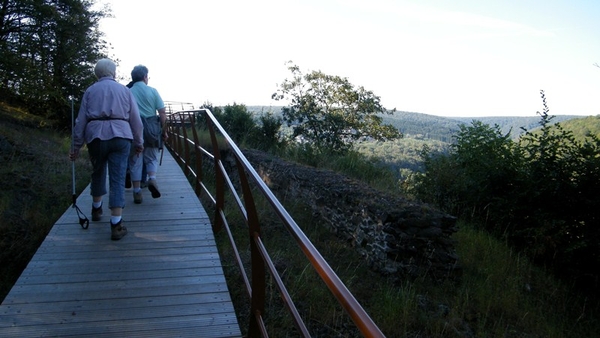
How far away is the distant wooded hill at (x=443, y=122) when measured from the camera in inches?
410

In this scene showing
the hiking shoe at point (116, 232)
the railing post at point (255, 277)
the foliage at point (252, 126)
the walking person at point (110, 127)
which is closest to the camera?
the railing post at point (255, 277)

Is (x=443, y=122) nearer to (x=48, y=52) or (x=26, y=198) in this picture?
(x=48, y=52)

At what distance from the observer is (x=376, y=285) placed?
5598 mm

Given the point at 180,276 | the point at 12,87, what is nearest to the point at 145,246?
the point at 180,276

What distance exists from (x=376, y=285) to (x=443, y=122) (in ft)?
268

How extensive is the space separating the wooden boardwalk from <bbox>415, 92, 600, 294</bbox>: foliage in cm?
540

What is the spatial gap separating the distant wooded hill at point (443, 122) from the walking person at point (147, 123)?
6.32m

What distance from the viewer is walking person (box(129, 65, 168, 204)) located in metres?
5.81

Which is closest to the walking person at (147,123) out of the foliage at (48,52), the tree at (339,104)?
the foliage at (48,52)

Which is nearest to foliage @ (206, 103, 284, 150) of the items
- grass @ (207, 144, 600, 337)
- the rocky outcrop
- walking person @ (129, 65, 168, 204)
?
grass @ (207, 144, 600, 337)

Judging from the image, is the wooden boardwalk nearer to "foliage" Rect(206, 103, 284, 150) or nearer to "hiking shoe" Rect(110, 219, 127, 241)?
"hiking shoe" Rect(110, 219, 127, 241)

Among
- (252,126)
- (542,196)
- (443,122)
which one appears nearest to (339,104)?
(252,126)

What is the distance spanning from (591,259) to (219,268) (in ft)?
19.2

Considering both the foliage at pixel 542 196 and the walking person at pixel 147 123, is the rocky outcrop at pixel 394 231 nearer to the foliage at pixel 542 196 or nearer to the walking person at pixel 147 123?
the foliage at pixel 542 196
